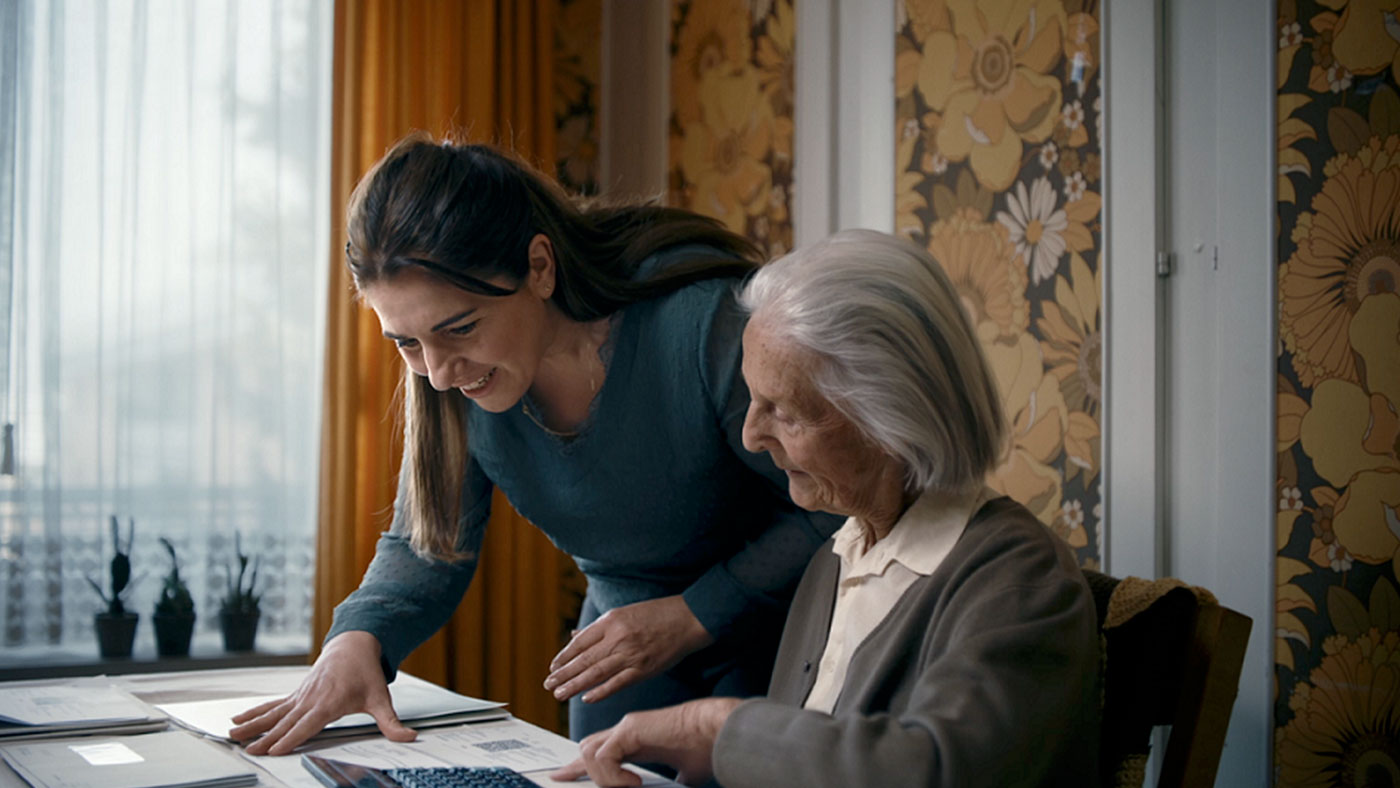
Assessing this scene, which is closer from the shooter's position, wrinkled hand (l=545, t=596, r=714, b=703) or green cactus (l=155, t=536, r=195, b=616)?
wrinkled hand (l=545, t=596, r=714, b=703)

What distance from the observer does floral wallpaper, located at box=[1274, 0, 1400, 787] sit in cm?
174

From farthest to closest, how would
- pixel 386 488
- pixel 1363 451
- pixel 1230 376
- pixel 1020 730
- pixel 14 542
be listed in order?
1. pixel 386 488
2. pixel 14 542
3. pixel 1230 376
4. pixel 1363 451
5. pixel 1020 730

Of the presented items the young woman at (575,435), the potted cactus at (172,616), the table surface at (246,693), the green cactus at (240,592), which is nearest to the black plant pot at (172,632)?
the potted cactus at (172,616)

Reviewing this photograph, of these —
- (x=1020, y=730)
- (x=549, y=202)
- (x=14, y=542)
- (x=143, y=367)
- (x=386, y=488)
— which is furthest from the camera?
(x=386, y=488)

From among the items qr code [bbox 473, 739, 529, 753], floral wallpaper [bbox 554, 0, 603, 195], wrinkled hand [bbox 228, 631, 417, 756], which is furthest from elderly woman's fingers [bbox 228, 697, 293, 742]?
floral wallpaper [bbox 554, 0, 603, 195]

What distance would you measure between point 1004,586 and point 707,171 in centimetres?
255

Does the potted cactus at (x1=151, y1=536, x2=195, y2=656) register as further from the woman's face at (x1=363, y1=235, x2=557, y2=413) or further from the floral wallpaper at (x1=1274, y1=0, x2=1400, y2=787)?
the floral wallpaper at (x1=1274, y1=0, x2=1400, y2=787)

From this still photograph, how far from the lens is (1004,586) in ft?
3.28

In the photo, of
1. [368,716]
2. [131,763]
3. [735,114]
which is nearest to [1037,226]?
[735,114]

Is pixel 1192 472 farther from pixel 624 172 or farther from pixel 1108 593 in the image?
pixel 624 172

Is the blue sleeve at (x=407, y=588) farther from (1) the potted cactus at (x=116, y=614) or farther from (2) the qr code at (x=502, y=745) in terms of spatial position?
(1) the potted cactus at (x=116, y=614)

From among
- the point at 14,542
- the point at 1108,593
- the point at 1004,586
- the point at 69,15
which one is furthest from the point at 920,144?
the point at 14,542

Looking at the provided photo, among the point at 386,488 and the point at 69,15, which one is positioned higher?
the point at 69,15

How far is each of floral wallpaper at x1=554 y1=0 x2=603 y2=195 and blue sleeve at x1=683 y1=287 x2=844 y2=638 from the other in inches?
96.7
